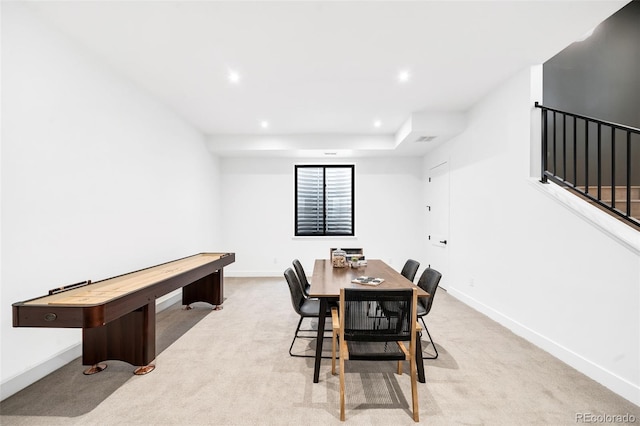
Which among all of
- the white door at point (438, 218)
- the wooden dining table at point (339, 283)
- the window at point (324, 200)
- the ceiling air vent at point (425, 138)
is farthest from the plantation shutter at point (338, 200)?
the wooden dining table at point (339, 283)

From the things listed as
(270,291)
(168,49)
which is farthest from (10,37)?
(270,291)

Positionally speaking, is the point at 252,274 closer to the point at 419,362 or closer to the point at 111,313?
the point at 111,313

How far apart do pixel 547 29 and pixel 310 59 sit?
2165mm

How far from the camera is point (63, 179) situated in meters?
2.56

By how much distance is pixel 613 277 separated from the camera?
7.28ft

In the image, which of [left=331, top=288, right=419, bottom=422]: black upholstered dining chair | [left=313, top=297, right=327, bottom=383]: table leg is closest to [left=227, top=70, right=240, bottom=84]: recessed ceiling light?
[left=313, top=297, right=327, bottom=383]: table leg

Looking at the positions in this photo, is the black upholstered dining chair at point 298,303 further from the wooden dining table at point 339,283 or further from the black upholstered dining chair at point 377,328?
the black upholstered dining chair at point 377,328

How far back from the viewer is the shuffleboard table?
1904 millimetres

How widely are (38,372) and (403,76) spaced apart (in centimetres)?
451

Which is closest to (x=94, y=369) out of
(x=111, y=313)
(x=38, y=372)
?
(x=38, y=372)

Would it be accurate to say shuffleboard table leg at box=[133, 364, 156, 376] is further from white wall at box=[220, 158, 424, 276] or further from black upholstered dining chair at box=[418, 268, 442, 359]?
white wall at box=[220, 158, 424, 276]

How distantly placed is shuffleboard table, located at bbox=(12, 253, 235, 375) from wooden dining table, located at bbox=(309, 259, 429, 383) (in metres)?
1.43

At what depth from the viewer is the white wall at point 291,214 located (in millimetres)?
6453

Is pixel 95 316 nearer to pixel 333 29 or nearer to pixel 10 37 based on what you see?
pixel 10 37
